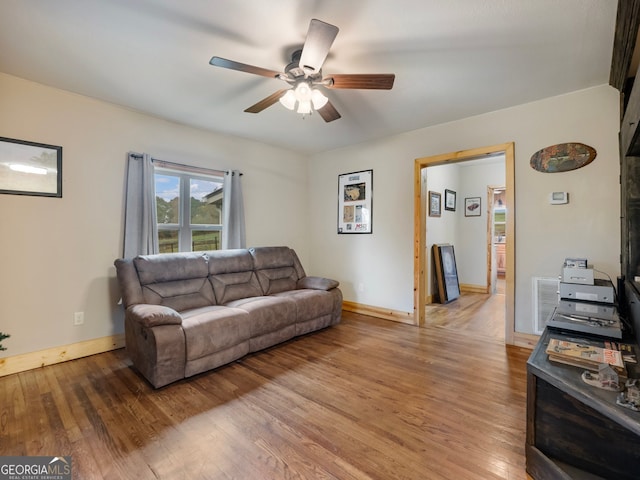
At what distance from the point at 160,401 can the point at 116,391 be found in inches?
16.6

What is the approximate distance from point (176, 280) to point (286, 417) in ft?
6.09

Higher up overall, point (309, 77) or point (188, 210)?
point (309, 77)

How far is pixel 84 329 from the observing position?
9.37ft

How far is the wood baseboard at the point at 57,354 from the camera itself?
247 cm

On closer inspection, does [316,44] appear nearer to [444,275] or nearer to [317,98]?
[317,98]

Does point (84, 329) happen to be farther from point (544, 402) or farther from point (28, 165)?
point (544, 402)

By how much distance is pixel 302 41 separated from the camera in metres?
2.01

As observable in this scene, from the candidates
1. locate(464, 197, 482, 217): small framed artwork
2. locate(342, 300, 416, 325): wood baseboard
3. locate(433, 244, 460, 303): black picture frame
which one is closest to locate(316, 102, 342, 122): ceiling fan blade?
locate(342, 300, 416, 325): wood baseboard

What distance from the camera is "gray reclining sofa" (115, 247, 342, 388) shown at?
2270 mm

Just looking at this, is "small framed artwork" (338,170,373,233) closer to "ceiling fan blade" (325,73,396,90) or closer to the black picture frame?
the black picture frame

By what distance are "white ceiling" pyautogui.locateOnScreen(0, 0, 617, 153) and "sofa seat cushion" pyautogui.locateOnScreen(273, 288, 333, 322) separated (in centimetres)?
208

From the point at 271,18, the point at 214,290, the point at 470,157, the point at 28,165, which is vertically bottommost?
the point at 214,290

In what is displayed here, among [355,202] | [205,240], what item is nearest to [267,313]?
[205,240]

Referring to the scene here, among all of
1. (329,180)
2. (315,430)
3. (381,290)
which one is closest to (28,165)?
(315,430)
